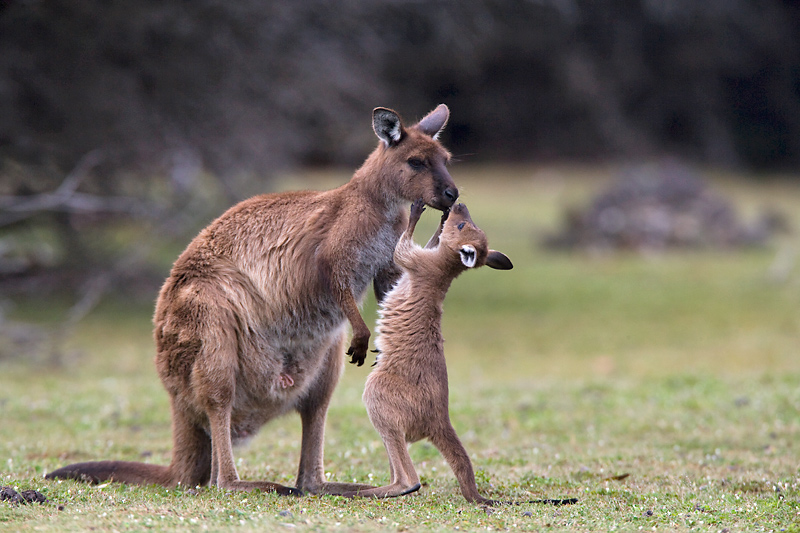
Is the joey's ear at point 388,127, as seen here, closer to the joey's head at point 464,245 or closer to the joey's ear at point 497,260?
the joey's head at point 464,245

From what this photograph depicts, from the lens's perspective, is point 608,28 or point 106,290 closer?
point 106,290

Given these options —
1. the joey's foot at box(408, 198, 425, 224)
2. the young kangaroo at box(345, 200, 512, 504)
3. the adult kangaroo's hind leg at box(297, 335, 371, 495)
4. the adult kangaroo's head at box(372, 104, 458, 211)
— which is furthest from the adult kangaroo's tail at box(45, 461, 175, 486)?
the adult kangaroo's head at box(372, 104, 458, 211)

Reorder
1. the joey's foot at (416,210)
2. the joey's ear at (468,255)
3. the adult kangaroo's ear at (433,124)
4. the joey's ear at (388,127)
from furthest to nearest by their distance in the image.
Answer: the adult kangaroo's ear at (433,124)
the joey's ear at (388,127)
the joey's foot at (416,210)
the joey's ear at (468,255)

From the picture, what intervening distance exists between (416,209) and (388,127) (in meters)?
0.53

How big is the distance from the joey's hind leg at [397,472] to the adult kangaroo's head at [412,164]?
1.38 m

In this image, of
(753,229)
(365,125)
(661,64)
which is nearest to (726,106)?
(661,64)

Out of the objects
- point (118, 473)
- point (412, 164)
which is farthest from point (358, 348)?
point (118, 473)

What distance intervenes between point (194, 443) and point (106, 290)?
35.0ft

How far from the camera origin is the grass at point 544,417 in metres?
4.73

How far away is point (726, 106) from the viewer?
33125 mm

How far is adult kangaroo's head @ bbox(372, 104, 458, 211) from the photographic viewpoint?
5.43m

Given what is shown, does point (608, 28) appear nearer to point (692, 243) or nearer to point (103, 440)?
point (692, 243)

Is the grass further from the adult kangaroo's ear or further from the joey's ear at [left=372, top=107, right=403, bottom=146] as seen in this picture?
the joey's ear at [left=372, top=107, right=403, bottom=146]

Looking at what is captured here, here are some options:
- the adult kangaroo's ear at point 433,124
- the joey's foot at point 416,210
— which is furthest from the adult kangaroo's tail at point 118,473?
the adult kangaroo's ear at point 433,124
